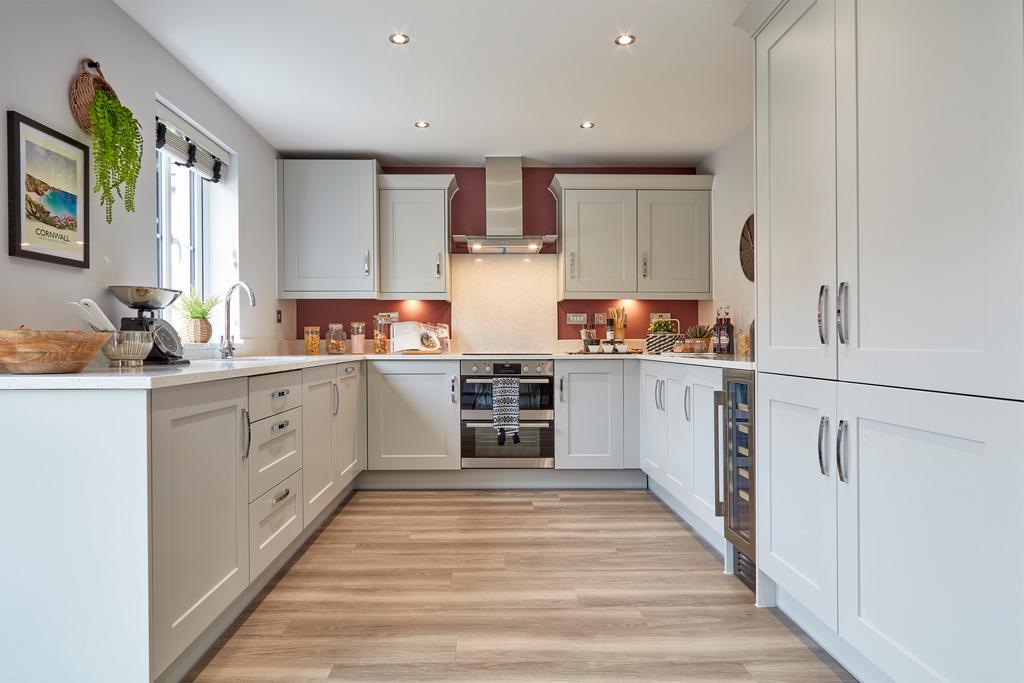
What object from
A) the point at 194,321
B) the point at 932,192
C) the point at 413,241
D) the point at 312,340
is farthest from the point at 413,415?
the point at 932,192

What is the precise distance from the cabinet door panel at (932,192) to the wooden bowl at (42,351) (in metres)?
2.09

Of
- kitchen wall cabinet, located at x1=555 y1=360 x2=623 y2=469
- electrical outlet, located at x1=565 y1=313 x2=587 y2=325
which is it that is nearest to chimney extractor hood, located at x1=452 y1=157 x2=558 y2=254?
electrical outlet, located at x1=565 y1=313 x2=587 y2=325

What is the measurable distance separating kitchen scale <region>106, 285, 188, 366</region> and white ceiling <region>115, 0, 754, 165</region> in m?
1.17

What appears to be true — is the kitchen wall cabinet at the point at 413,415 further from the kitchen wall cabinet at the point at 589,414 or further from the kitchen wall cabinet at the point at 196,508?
the kitchen wall cabinet at the point at 196,508

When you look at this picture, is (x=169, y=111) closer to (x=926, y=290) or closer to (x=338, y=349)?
(x=338, y=349)

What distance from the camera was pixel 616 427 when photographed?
3.89 meters

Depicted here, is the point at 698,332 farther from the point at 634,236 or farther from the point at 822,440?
the point at 822,440

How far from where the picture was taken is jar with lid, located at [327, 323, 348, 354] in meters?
4.41

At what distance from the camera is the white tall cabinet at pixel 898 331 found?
1150 millimetres

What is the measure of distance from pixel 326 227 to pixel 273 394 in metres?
2.20

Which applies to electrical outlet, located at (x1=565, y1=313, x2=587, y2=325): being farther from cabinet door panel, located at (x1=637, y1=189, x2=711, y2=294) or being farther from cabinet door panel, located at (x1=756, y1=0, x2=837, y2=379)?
cabinet door panel, located at (x1=756, y1=0, x2=837, y2=379)

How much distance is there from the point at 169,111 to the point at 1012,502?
342 centimetres

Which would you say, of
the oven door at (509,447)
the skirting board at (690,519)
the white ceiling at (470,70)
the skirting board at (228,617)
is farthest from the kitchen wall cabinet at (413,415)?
the white ceiling at (470,70)

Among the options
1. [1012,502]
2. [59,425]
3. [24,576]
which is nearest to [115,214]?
[59,425]
